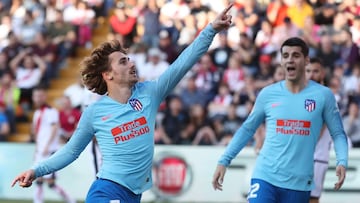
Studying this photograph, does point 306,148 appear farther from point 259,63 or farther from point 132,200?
point 259,63

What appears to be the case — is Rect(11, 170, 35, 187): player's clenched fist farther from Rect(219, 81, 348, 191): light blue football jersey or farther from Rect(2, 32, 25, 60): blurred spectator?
Rect(2, 32, 25, 60): blurred spectator

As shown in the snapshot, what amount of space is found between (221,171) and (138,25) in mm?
13827

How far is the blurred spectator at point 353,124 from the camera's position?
55.5 feet

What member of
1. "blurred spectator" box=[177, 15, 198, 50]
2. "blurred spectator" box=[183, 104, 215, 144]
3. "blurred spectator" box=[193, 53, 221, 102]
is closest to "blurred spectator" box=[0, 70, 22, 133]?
"blurred spectator" box=[177, 15, 198, 50]

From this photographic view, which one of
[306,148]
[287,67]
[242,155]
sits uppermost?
[287,67]

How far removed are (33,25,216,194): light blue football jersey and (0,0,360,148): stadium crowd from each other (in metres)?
8.88

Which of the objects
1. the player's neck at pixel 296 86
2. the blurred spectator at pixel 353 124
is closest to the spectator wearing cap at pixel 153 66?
the blurred spectator at pixel 353 124

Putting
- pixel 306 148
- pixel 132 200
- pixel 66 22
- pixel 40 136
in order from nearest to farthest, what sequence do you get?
1. pixel 132 200
2. pixel 306 148
3. pixel 40 136
4. pixel 66 22

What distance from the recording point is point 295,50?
8859mm

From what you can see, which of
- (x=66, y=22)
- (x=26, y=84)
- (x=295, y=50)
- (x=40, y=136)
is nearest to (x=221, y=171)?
(x=295, y=50)

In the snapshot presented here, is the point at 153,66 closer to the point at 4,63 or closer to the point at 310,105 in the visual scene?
the point at 4,63

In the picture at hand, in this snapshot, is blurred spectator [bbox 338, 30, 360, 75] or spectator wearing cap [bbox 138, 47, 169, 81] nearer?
blurred spectator [bbox 338, 30, 360, 75]

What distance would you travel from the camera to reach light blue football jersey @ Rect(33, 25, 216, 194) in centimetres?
758

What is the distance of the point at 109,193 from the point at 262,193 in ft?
5.53
